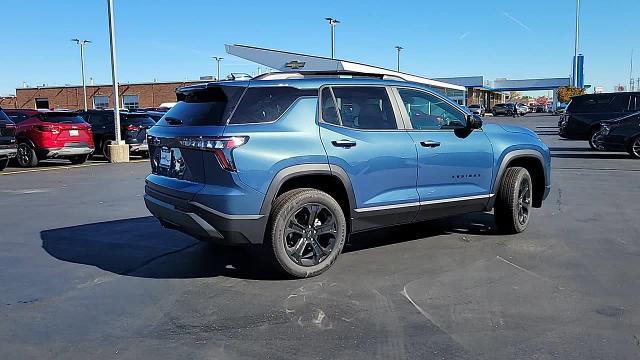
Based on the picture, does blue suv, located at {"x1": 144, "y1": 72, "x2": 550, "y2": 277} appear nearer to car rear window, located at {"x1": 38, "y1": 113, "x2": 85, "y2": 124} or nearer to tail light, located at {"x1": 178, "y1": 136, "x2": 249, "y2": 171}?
tail light, located at {"x1": 178, "y1": 136, "x2": 249, "y2": 171}

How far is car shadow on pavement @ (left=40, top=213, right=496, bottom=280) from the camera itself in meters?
5.41

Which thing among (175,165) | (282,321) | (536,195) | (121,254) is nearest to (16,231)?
(121,254)

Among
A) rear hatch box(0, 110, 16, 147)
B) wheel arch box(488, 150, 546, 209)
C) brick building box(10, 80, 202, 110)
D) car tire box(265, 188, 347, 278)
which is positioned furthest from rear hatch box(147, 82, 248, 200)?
brick building box(10, 80, 202, 110)

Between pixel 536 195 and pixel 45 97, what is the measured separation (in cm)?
7906

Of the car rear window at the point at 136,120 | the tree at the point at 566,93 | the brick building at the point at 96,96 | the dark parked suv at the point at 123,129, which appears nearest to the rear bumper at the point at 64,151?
the dark parked suv at the point at 123,129

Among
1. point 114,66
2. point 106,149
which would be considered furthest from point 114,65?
point 106,149

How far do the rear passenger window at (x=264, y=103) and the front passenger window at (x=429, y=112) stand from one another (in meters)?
1.28

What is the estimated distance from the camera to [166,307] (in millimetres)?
4426

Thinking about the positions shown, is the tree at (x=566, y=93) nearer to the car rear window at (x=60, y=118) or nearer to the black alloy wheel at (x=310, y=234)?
the car rear window at (x=60, y=118)

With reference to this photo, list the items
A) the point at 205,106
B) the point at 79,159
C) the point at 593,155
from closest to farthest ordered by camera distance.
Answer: the point at 205,106, the point at 79,159, the point at 593,155

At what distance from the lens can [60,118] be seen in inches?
627

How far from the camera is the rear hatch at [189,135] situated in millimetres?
4793

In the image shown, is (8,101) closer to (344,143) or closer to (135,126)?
(135,126)

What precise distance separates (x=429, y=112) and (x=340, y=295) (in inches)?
96.3
